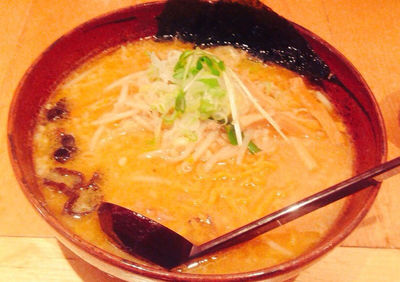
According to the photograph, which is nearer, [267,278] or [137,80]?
[267,278]

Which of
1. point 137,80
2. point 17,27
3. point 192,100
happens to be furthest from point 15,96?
point 17,27

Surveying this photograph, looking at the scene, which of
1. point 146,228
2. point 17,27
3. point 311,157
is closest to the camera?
point 146,228

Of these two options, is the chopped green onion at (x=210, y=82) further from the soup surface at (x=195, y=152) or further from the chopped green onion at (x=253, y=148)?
the chopped green onion at (x=253, y=148)

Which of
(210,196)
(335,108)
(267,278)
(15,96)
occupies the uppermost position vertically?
(335,108)

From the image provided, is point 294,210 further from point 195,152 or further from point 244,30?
point 244,30

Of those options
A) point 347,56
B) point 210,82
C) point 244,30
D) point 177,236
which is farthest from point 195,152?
point 347,56

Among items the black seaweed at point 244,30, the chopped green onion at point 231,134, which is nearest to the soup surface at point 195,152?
the chopped green onion at point 231,134

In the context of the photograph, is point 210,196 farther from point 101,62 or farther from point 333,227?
point 101,62
